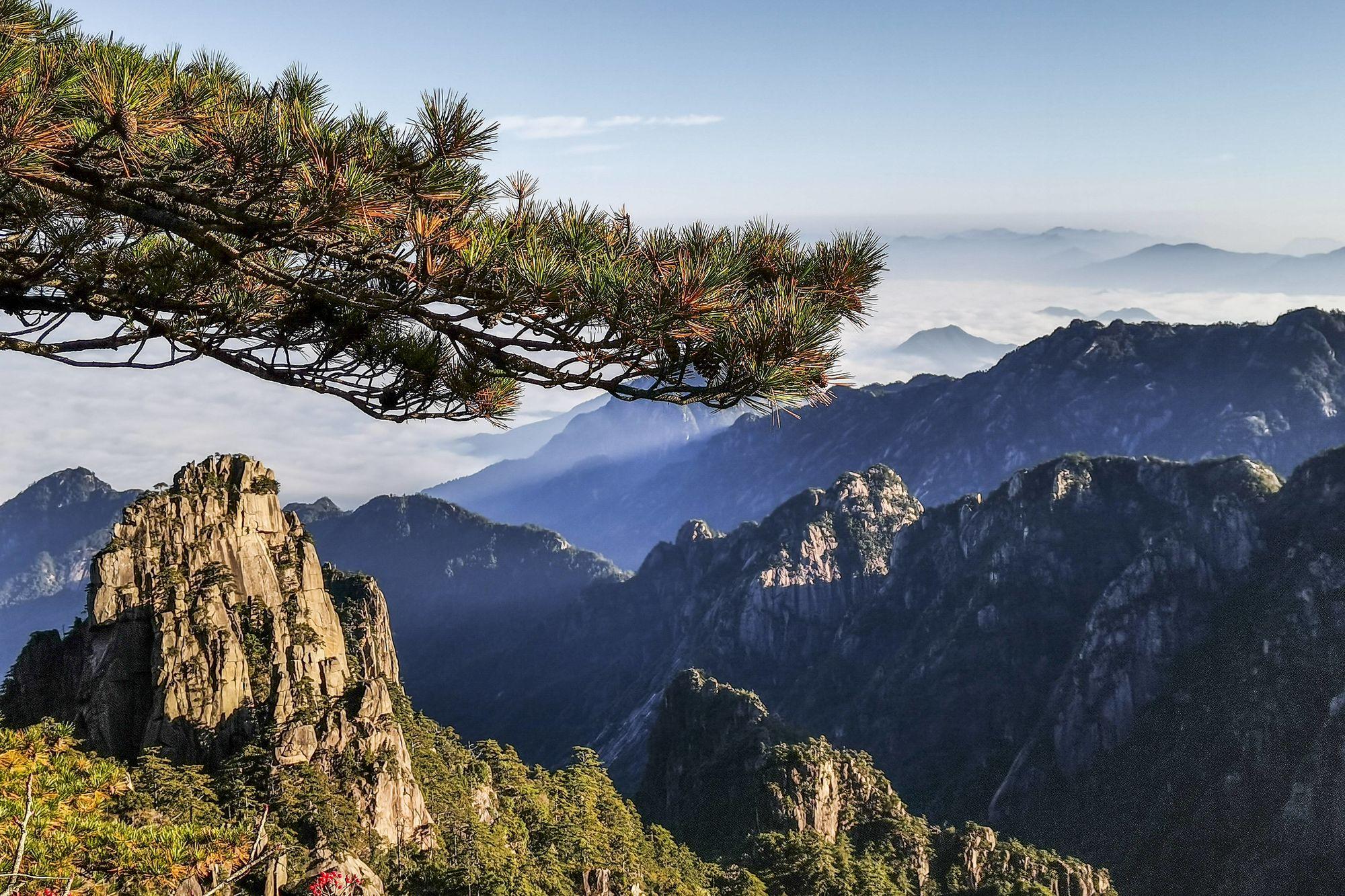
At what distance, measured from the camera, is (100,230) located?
12.9 m

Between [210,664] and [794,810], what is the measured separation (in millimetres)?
48513

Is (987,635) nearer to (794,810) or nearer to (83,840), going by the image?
(794,810)

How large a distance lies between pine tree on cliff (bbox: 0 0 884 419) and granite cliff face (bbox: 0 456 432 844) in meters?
19.9

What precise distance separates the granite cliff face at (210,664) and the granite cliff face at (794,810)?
25157mm

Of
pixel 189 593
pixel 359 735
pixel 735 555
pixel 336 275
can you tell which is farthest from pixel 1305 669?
pixel 735 555

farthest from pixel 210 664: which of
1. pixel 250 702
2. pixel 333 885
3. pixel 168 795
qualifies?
pixel 333 885

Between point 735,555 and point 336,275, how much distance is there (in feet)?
588

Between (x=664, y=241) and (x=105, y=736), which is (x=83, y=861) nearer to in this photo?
(x=664, y=241)

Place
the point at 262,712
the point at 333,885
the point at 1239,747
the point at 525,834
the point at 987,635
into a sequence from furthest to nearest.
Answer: the point at 987,635 → the point at 1239,747 → the point at 525,834 → the point at 262,712 → the point at 333,885

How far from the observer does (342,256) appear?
1079cm

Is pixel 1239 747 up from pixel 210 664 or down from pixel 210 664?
down

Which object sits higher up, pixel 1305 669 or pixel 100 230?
pixel 100 230

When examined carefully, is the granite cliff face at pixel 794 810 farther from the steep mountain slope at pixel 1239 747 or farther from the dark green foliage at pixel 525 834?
the steep mountain slope at pixel 1239 747

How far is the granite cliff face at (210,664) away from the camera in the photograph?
95.7ft
